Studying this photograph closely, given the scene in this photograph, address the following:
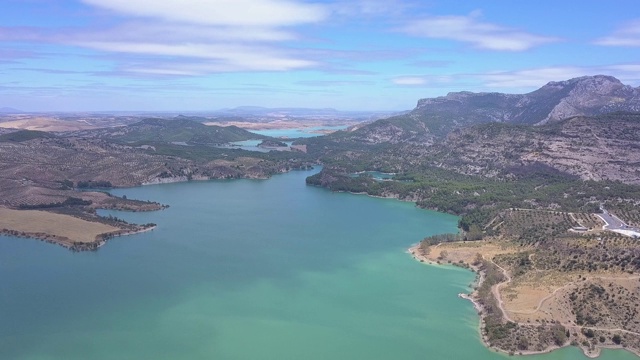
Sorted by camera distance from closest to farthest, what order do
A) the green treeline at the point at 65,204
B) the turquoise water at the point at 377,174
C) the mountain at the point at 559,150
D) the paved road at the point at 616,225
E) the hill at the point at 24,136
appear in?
the paved road at the point at 616,225 → the green treeline at the point at 65,204 → the mountain at the point at 559,150 → the turquoise water at the point at 377,174 → the hill at the point at 24,136

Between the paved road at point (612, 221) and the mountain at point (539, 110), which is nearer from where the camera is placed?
the paved road at point (612, 221)

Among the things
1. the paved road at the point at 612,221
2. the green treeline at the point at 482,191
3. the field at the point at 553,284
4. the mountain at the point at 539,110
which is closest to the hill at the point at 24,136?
the green treeline at the point at 482,191

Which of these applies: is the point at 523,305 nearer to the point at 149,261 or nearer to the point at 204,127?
the point at 149,261

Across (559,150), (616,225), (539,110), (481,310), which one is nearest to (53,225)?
(481,310)

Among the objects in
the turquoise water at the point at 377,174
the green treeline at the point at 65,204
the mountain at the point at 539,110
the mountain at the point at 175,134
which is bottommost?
the green treeline at the point at 65,204

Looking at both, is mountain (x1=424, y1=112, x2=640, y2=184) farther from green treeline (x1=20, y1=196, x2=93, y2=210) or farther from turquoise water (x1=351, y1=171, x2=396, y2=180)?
green treeline (x1=20, y1=196, x2=93, y2=210)

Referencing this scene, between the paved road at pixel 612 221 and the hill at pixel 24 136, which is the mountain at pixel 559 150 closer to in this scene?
the paved road at pixel 612 221
